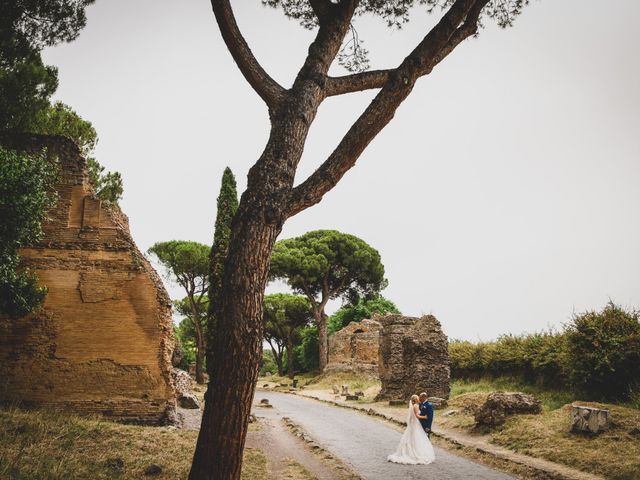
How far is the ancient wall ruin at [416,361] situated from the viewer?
17.0 metres

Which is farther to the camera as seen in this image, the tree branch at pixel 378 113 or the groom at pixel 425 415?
the groom at pixel 425 415

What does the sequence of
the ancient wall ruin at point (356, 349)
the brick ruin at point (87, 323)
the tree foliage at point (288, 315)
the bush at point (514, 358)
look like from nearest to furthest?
1. the brick ruin at point (87, 323)
2. the bush at point (514, 358)
3. the ancient wall ruin at point (356, 349)
4. the tree foliage at point (288, 315)

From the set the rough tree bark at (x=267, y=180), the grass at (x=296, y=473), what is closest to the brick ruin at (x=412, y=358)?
the grass at (x=296, y=473)

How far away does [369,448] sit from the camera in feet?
30.5

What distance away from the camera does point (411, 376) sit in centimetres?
1734

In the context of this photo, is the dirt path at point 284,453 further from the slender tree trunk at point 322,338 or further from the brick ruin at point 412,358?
the slender tree trunk at point 322,338

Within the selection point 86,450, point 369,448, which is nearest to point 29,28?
point 86,450

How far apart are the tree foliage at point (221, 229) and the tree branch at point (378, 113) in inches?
486

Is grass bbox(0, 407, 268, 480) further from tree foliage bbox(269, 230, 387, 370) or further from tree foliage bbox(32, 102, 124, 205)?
tree foliage bbox(269, 230, 387, 370)

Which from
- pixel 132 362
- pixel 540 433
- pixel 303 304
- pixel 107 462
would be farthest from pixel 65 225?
pixel 303 304

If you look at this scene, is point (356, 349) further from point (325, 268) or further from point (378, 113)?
point (378, 113)

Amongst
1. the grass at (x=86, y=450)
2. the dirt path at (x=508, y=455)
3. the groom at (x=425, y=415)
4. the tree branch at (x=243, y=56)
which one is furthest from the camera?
the groom at (x=425, y=415)

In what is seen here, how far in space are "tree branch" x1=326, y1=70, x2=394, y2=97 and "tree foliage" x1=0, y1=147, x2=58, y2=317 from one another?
5265mm

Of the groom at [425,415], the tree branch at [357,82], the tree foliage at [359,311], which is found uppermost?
the tree branch at [357,82]
